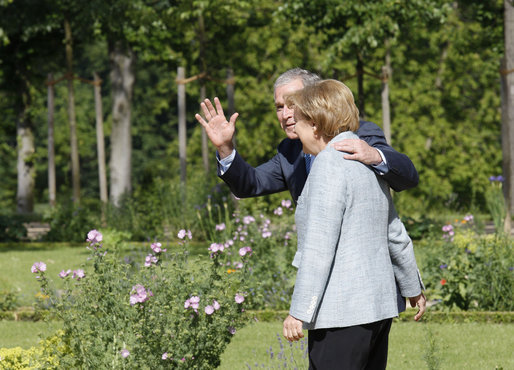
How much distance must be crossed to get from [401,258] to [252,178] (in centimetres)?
86

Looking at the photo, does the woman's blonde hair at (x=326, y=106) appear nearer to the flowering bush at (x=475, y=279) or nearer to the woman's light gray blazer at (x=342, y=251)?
the woman's light gray blazer at (x=342, y=251)

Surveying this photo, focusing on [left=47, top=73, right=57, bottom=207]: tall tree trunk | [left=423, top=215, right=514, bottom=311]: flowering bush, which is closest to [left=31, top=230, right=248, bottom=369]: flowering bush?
[left=423, top=215, right=514, bottom=311]: flowering bush

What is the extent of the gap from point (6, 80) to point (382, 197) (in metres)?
22.6

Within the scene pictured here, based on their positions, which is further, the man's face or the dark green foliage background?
the dark green foliage background

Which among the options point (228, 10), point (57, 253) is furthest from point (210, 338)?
point (228, 10)

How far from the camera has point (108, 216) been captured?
15.3m

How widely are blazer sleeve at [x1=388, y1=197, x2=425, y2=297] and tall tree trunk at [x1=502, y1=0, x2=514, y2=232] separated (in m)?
11.0

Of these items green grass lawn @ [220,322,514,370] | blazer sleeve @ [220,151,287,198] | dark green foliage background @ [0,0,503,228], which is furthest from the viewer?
dark green foliage background @ [0,0,503,228]

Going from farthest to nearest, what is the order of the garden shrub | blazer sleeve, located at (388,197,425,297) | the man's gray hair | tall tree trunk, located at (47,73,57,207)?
tall tree trunk, located at (47,73,57,207)
the garden shrub
the man's gray hair
blazer sleeve, located at (388,197,425,297)

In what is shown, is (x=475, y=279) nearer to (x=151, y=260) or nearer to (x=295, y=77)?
(x=151, y=260)

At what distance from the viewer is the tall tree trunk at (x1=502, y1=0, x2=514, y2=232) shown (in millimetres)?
14023

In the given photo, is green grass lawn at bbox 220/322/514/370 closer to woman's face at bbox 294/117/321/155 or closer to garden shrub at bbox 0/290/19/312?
garden shrub at bbox 0/290/19/312

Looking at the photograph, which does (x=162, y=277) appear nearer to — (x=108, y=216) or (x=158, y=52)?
(x=108, y=216)

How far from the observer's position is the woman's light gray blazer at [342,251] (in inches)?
117
